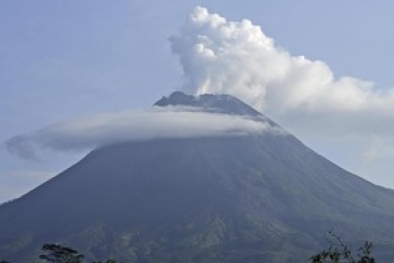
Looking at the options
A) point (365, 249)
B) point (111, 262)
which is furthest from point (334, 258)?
point (111, 262)

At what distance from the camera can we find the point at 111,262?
8819cm

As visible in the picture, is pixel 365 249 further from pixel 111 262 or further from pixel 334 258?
pixel 111 262

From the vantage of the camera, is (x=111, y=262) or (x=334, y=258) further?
(x=111, y=262)

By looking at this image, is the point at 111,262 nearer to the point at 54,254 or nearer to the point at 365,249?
the point at 54,254

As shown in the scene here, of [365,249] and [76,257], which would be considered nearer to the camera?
[365,249]

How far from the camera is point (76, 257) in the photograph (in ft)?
292

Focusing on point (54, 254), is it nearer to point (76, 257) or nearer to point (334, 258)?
point (76, 257)

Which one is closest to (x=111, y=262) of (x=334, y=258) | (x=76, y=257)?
(x=76, y=257)

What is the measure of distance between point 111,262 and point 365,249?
6112 centimetres

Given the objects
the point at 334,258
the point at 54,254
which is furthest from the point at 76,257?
the point at 334,258

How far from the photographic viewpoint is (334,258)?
99.3 ft

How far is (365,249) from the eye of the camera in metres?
30.3

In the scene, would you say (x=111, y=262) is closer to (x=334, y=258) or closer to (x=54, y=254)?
(x=54, y=254)

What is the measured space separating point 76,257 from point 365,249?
63.1 meters
